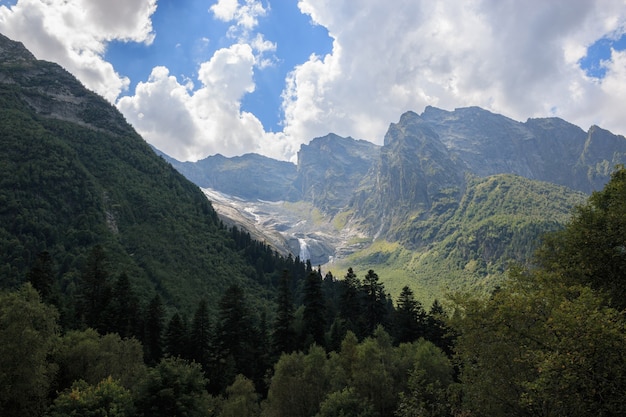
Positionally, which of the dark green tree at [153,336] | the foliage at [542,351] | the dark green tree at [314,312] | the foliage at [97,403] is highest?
the foliage at [542,351]

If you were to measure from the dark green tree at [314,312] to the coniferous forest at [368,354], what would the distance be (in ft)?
0.72

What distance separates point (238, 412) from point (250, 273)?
133 metres

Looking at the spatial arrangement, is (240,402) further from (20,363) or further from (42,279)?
(42,279)

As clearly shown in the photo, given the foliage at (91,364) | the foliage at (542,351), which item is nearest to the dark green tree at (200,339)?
the foliage at (91,364)

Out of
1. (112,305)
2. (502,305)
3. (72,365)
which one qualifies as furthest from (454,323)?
(112,305)

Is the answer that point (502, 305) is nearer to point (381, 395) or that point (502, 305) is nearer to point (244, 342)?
point (381, 395)

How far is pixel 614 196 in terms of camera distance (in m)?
32.0

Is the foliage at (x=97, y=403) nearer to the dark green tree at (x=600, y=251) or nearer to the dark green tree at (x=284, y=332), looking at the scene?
the dark green tree at (x=600, y=251)

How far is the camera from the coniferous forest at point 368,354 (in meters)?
19.0

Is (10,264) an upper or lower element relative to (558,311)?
lower

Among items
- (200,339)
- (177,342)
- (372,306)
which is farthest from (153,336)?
(372,306)

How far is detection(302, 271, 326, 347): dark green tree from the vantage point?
83.3 metres

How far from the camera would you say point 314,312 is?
8444cm

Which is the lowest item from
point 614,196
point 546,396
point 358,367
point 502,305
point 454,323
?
point 358,367
